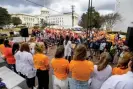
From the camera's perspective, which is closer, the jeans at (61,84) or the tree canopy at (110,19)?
the jeans at (61,84)

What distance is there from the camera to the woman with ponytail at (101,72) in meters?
4.97

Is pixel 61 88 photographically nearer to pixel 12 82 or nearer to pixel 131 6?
pixel 12 82

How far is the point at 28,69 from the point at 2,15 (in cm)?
11453

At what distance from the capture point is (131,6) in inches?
3634

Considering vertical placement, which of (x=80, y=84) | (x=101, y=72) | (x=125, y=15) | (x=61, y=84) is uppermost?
(x=125, y=15)

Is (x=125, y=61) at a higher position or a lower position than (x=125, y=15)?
lower

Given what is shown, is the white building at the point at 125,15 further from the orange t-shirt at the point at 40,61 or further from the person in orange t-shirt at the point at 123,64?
the person in orange t-shirt at the point at 123,64

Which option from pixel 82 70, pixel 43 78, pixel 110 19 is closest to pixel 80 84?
pixel 82 70

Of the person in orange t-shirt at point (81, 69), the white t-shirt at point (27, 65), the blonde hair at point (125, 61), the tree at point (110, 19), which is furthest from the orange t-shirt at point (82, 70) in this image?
the tree at point (110, 19)

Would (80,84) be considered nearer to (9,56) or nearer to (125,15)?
(9,56)

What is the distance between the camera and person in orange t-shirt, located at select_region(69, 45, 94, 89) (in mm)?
5062

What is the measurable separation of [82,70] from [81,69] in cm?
3

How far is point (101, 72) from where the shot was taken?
508 cm

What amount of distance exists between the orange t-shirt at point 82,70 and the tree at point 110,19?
273 feet
